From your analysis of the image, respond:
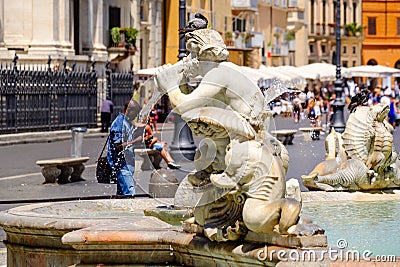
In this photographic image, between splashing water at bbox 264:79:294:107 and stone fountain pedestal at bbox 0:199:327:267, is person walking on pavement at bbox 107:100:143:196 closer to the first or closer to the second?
splashing water at bbox 264:79:294:107

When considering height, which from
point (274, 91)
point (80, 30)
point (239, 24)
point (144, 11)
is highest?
point (239, 24)

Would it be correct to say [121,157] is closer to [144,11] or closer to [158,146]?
[158,146]

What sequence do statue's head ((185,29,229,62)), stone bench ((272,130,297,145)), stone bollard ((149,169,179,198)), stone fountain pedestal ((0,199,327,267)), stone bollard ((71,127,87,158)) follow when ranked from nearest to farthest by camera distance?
stone fountain pedestal ((0,199,327,267))
statue's head ((185,29,229,62))
stone bollard ((149,169,179,198))
stone bollard ((71,127,87,158))
stone bench ((272,130,297,145))

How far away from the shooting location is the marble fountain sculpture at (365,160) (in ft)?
37.5

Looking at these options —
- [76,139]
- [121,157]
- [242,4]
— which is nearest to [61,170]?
[76,139]

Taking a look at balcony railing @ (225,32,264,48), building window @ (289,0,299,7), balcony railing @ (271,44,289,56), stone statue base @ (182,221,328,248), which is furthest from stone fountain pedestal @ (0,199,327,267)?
building window @ (289,0,299,7)

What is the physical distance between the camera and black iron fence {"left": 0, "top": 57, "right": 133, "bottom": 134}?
31312 millimetres

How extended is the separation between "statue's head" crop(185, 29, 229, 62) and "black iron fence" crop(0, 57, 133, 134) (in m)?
22.9

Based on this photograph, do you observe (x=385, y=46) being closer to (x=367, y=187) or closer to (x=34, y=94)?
(x=34, y=94)

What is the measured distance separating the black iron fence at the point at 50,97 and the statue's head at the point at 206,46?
2292cm

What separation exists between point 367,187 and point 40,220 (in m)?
4.40

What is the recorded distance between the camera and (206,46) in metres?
8.14

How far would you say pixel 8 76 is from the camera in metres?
31.2

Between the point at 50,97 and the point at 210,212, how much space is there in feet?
88.6
